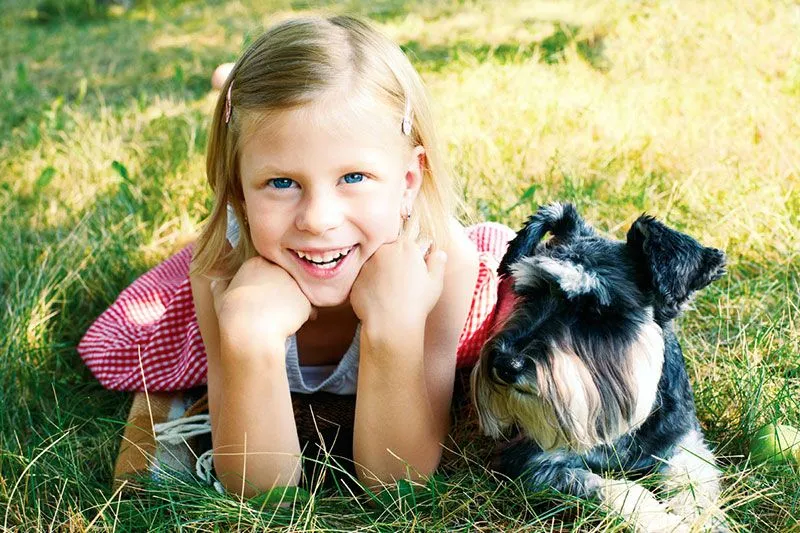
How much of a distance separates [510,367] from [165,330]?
6.69ft

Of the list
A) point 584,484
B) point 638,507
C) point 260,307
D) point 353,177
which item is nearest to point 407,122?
point 353,177

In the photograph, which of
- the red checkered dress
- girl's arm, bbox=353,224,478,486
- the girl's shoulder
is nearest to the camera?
girl's arm, bbox=353,224,478,486

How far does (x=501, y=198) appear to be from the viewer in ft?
14.9

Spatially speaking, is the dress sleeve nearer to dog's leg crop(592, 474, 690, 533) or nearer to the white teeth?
the white teeth

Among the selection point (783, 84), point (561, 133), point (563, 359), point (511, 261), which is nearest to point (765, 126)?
point (783, 84)

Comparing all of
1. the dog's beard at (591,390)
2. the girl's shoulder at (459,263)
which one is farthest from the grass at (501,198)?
the girl's shoulder at (459,263)

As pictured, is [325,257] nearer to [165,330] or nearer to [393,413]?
[393,413]

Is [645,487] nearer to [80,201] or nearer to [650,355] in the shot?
[650,355]

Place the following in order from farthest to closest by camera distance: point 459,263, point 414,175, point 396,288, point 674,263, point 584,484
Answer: point 459,263 < point 414,175 < point 396,288 < point 584,484 < point 674,263

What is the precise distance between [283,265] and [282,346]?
0.29 metres

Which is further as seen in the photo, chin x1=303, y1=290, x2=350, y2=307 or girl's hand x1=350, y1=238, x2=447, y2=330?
chin x1=303, y1=290, x2=350, y2=307

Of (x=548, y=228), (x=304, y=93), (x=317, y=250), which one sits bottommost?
(x=317, y=250)

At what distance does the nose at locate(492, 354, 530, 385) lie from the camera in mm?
2439

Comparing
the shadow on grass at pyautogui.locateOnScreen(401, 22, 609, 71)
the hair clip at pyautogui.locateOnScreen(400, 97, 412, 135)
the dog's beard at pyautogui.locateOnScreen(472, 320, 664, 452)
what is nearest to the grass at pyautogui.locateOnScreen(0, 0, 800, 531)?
the shadow on grass at pyautogui.locateOnScreen(401, 22, 609, 71)
